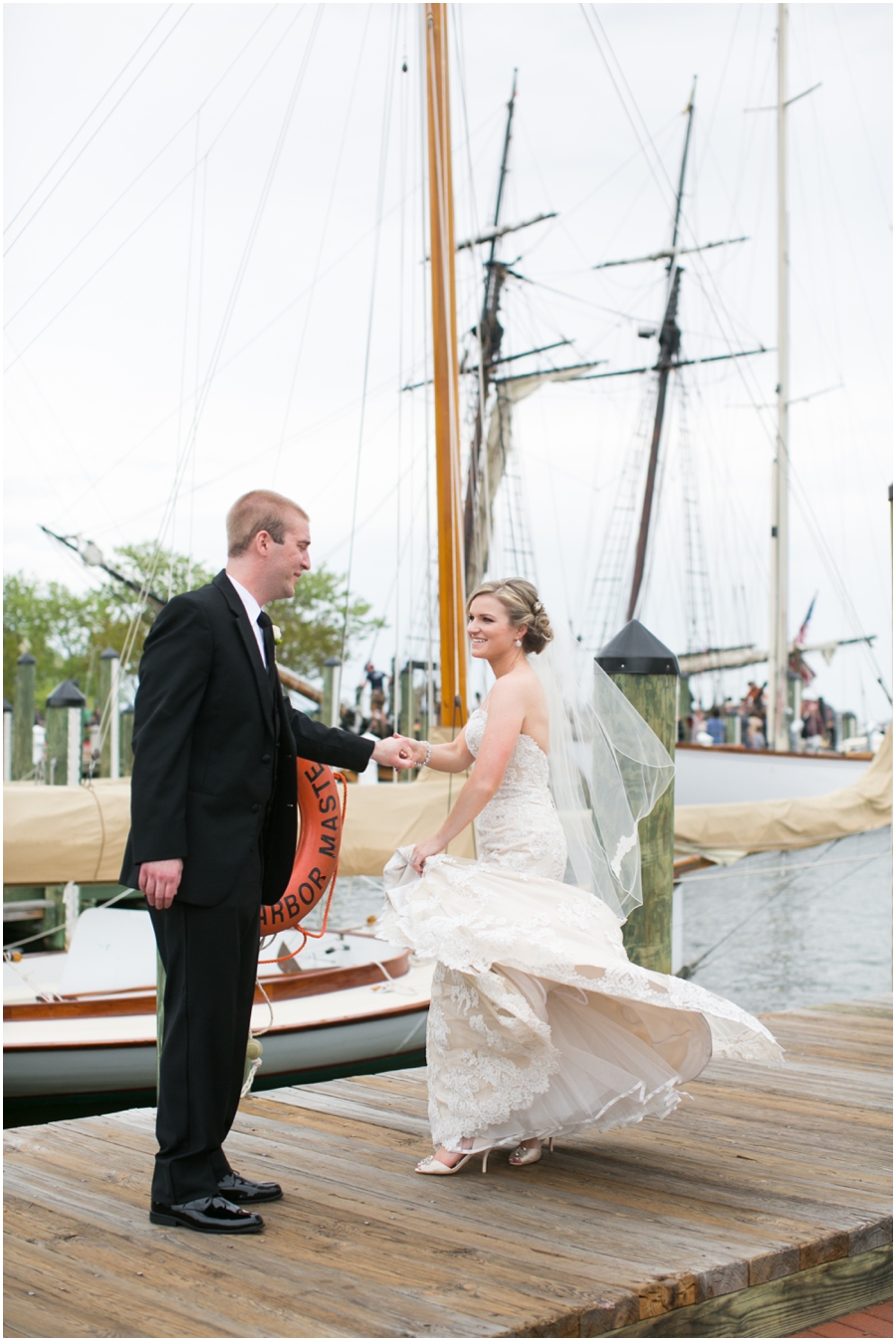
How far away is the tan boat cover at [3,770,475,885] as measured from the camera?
827 cm

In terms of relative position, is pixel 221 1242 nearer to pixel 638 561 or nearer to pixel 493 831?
pixel 493 831

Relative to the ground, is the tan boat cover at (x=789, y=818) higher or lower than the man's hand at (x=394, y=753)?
lower

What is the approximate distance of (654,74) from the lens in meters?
29.8

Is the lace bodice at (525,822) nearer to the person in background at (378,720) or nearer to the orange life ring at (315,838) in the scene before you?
the orange life ring at (315,838)

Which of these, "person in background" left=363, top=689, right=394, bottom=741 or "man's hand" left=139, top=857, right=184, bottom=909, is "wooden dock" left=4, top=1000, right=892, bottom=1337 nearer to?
"man's hand" left=139, top=857, right=184, bottom=909

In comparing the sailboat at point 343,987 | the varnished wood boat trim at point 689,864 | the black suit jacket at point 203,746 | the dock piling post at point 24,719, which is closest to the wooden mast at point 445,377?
the sailboat at point 343,987

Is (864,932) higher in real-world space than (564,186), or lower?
lower

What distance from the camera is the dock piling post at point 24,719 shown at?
17203 mm


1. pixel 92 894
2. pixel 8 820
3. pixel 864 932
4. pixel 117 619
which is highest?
pixel 117 619

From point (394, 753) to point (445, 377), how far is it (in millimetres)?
5688

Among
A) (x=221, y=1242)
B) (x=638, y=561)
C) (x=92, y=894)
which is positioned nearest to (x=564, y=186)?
(x=638, y=561)

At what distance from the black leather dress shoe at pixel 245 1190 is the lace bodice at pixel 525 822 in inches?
46.1

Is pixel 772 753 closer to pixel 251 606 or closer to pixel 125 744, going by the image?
pixel 125 744

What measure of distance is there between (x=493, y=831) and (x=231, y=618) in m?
1.17
